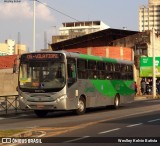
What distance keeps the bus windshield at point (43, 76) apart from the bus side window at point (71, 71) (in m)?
0.42

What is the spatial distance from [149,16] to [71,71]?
106 m

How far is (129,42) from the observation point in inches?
2537

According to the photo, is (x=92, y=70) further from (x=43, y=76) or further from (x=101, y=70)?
(x=43, y=76)

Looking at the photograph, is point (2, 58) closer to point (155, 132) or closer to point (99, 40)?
point (99, 40)

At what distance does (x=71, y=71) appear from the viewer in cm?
2303

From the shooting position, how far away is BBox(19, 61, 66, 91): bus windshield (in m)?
22.3

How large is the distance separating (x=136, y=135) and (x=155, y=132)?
1.08m

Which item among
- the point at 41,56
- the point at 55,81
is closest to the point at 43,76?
the point at 55,81

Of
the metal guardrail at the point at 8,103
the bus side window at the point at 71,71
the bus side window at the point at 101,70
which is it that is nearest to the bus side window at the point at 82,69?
the bus side window at the point at 71,71

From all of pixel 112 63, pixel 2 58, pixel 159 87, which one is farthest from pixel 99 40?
pixel 112 63

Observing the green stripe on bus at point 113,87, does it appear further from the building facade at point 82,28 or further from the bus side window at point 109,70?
the building facade at point 82,28

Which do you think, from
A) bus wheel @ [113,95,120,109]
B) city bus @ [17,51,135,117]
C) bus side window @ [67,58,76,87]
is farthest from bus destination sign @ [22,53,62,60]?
bus wheel @ [113,95,120,109]

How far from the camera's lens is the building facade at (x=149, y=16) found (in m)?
118

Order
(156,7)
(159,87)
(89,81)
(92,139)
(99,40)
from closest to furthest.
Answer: (92,139) < (89,81) < (159,87) < (99,40) < (156,7)
